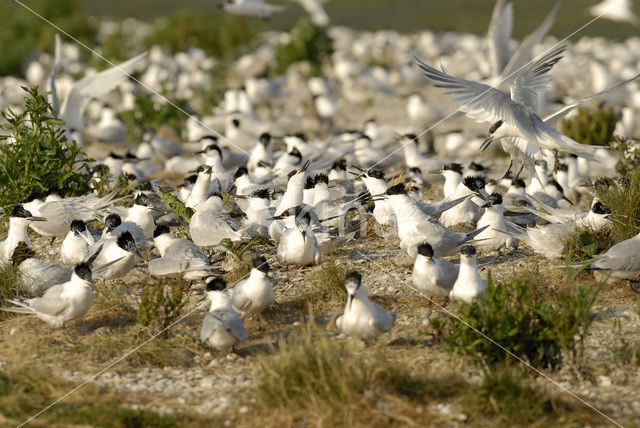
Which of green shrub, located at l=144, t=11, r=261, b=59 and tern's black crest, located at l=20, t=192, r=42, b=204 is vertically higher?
green shrub, located at l=144, t=11, r=261, b=59

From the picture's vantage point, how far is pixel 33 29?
2272 cm

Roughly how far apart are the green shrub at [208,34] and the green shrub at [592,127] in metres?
12.5

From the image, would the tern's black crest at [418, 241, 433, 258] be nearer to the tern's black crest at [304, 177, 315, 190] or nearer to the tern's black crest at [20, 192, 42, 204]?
the tern's black crest at [304, 177, 315, 190]

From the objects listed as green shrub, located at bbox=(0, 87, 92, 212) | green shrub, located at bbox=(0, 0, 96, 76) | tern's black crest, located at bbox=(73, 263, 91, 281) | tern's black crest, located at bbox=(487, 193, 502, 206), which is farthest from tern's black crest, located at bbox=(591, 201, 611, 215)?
green shrub, located at bbox=(0, 0, 96, 76)

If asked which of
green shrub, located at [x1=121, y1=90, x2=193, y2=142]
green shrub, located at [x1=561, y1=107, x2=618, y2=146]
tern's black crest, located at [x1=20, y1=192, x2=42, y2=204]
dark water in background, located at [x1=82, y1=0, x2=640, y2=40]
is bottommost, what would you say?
tern's black crest, located at [x1=20, y1=192, x2=42, y2=204]

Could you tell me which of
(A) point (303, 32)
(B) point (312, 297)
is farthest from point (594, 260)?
(A) point (303, 32)

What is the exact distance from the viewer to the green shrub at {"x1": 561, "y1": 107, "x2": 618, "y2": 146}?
12.1 m

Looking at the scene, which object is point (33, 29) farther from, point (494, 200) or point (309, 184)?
point (494, 200)

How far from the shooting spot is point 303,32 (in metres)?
19.2

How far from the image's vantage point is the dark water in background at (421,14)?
36406mm

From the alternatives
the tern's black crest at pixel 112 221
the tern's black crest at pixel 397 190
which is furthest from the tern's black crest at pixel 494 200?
the tern's black crest at pixel 112 221

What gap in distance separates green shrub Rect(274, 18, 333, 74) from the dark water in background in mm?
15714

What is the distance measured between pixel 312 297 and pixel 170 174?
18.8 ft

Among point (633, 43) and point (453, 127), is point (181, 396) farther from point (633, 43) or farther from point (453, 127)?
point (633, 43)
